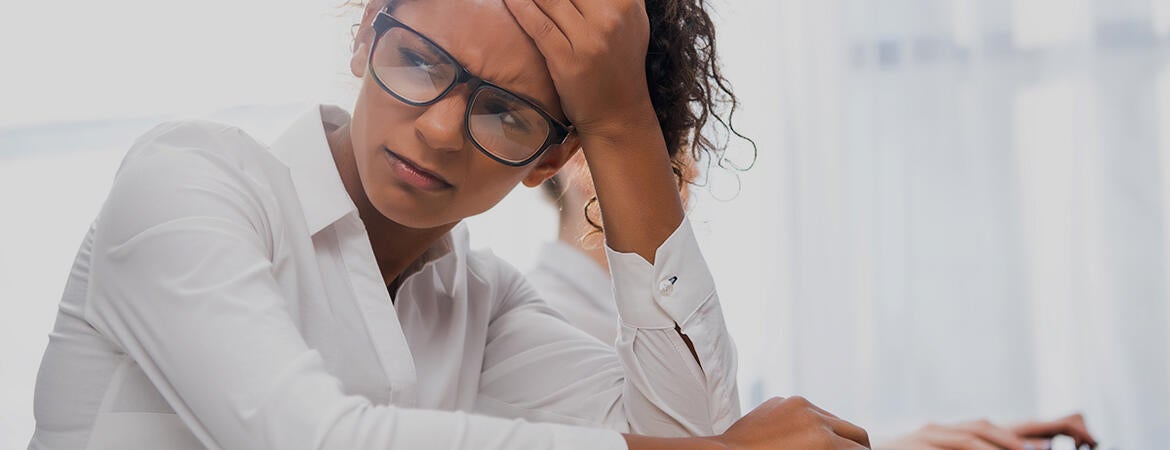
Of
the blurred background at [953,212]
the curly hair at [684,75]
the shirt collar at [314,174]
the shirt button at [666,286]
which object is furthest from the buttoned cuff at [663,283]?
the blurred background at [953,212]

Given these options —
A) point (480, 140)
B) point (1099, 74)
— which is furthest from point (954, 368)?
point (480, 140)

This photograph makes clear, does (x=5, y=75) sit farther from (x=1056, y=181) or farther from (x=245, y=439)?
(x=1056, y=181)

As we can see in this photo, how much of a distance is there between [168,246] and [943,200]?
278 centimetres

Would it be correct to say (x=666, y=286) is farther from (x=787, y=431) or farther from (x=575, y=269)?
(x=575, y=269)

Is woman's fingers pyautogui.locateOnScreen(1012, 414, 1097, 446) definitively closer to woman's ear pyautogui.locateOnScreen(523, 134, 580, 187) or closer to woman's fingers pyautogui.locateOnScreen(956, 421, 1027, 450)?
woman's fingers pyautogui.locateOnScreen(956, 421, 1027, 450)

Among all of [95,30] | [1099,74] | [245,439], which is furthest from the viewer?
[1099,74]

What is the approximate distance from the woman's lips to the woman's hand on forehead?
0.54 ft

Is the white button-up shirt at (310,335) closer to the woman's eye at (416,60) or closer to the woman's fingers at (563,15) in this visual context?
the woman's eye at (416,60)

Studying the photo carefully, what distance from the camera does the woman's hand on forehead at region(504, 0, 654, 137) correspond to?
1.09 metres

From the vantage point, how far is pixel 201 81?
2613 mm

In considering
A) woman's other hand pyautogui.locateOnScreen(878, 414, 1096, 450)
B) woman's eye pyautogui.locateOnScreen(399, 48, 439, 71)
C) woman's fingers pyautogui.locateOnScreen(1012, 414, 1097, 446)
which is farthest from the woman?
woman's fingers pyautogui.locateOnScreen(1012, 414, 1097, 446)

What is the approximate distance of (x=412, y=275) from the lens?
1.30 meters

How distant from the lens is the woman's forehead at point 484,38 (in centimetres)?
107

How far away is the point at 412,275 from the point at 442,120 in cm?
30
